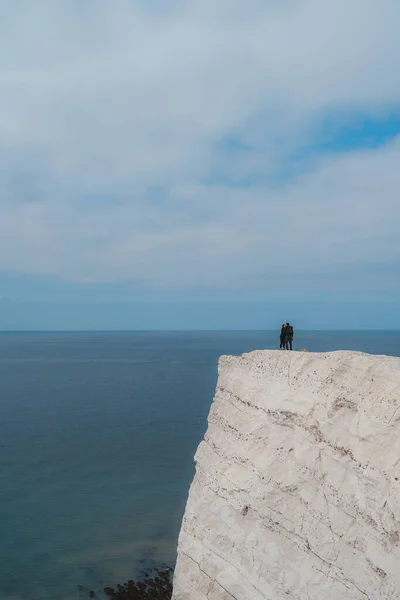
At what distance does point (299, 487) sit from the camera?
15.2 m

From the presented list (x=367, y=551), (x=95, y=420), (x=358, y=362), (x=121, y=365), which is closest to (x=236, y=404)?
(x=358, y=362)

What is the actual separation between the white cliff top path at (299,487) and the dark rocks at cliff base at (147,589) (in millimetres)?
3484

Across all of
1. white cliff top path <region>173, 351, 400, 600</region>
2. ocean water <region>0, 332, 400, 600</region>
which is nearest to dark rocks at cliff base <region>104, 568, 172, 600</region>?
ocean water <region>0, 332, 400, 600</region>

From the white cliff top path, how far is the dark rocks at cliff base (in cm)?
348

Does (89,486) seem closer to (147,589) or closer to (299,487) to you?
(147,589)

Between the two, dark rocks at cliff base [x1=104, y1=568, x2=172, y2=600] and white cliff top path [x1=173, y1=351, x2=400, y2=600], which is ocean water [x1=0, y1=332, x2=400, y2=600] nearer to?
dark rocks at cliff base [x1=104, y1=568, x2=172, y2=600]

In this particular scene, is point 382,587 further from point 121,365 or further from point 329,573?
point 121,365

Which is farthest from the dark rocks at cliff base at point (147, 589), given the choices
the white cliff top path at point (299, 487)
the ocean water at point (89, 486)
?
the white cliff top path at point (299, 487)

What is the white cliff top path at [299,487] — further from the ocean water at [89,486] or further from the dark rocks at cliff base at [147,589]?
the ocean water at [89,486]

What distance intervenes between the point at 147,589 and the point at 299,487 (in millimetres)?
10872

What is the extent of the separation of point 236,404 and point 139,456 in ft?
73.9

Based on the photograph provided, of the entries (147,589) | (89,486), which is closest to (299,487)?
(147,589)

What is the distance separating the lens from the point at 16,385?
8312 centimetres

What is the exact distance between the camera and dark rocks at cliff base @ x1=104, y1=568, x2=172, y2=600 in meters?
21.3
